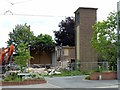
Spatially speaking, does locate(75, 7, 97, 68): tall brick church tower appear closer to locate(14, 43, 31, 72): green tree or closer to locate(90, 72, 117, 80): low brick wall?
locate(14, 43, 31, 72): green tree

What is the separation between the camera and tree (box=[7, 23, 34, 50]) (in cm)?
7850

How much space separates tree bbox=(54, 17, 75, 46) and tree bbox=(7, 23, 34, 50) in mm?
6439

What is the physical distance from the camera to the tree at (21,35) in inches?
3091

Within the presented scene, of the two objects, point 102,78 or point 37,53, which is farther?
point 37,53

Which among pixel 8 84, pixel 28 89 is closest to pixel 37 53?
pixel 8 84

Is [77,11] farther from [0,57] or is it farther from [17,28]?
[17,28]

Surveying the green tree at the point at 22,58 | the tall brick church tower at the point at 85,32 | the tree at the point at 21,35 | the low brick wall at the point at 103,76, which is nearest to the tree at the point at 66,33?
the tree at the point at 21,35

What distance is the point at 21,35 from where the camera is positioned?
265 ft

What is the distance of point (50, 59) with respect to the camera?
7369 centimetres

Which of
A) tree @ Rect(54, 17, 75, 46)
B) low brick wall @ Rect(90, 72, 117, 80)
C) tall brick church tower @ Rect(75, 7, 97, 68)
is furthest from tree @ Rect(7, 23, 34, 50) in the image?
low brick wall @ Rect(90, 72, 117, 80)

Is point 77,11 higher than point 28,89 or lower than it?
higher

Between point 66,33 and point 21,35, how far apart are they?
1236 cm

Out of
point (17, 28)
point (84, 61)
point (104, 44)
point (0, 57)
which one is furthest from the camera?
point (17, 28)

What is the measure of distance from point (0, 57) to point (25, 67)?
3780mm
